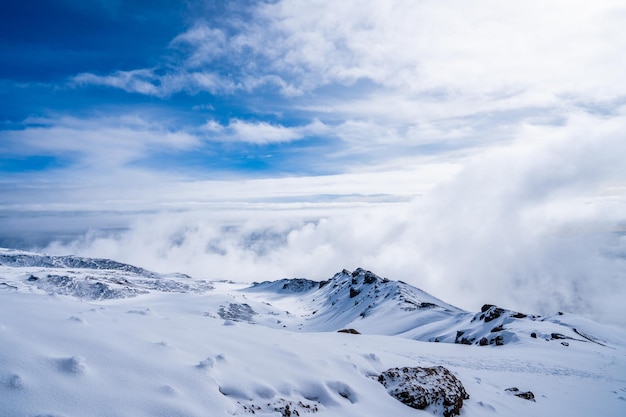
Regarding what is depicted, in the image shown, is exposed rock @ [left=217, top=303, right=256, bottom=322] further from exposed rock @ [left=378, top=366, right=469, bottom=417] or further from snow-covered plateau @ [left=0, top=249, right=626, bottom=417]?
exposed rock @ [left=378, top=366, right=469, bottom=417]

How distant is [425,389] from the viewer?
11164mm

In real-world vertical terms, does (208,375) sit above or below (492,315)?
above

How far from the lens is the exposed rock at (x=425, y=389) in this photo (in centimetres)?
1076

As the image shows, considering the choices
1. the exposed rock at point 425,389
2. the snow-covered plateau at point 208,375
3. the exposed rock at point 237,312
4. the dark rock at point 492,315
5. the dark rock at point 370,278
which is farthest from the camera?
the dark rock at point 370,278

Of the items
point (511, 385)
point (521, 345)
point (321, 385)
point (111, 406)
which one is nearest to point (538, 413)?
point (511, 385)

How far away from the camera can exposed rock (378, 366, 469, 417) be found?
35.3 ft

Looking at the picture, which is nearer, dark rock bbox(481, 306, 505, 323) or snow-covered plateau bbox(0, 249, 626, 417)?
snow-covered plateau bbox(0, 249, 626, 417)

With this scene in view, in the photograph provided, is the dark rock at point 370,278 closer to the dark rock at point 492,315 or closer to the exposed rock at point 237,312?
the exposed rock at point 237,312

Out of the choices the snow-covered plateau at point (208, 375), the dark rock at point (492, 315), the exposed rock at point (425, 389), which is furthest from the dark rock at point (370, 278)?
the exposed rock at point (425, 389)

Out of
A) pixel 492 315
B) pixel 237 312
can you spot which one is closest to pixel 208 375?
pixel 492 315

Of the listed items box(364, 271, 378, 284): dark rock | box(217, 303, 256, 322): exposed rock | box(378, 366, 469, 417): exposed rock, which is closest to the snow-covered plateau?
box(378, 366, 469, 417): exposed rock

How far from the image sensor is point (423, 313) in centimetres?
8162

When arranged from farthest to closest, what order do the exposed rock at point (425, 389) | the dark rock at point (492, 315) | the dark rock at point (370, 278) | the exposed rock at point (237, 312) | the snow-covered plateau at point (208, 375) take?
the dark rock at point (370, 278) → the exposed rock at point (237, 312) → the dark rock at point (492, 315) → the exposed rock at point (425, 389) → the snow-covered plateau at point (208, 375)

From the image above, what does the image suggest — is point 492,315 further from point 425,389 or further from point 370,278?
point 370,278
